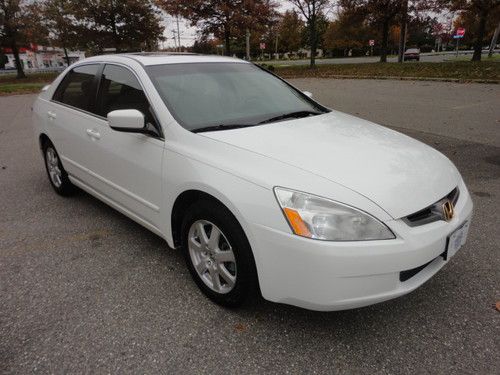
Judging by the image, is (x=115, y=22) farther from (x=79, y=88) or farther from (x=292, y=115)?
(x=292, y=115)

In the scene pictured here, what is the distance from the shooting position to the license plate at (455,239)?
223cm

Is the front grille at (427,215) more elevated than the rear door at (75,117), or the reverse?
the rear door at (75,117)

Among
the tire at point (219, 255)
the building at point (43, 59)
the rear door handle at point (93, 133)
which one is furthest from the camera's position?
the building at point (43, 59)

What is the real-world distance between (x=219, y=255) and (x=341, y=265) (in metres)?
0.80

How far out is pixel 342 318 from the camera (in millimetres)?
2455

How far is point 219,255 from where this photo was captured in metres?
2.43

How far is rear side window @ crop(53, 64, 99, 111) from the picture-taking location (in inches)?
144

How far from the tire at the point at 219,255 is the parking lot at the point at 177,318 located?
14 centimetres

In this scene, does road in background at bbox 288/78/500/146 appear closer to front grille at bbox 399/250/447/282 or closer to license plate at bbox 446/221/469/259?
license plate at bbox 446/221/469/259

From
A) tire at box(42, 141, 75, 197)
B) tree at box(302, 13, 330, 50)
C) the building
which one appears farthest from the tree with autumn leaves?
the building

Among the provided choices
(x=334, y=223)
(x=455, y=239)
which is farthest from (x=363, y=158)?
(x=455, y=239)

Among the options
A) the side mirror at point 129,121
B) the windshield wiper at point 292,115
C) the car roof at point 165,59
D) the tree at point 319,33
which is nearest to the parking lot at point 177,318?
the side mirror at point 129,121

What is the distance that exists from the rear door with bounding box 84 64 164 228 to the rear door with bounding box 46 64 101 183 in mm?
150

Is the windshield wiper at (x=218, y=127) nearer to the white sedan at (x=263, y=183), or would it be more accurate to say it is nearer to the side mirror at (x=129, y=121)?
the white sedan at (x=263, y=183)
